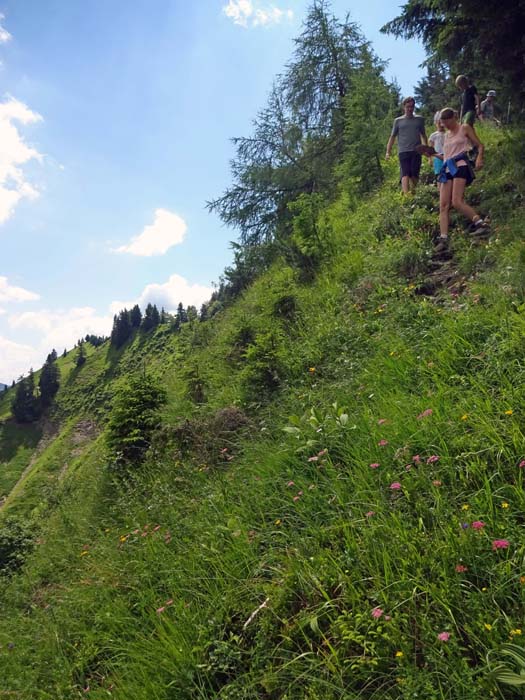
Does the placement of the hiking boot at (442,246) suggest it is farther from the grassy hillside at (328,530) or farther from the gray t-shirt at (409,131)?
the gray t-shirt at (409,131)

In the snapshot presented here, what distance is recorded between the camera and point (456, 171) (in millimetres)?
6734

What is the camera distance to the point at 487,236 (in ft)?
20.7

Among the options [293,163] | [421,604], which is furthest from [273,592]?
[293,163]

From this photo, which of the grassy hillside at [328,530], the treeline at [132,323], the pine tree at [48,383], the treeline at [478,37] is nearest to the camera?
the grassy hillside at [328,530]

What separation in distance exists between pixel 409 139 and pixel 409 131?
169 mm

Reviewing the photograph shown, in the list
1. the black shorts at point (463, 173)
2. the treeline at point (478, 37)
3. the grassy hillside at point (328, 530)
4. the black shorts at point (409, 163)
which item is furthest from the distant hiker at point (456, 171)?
the black shorts at point (409, 163)

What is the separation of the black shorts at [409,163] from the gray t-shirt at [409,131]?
0.35 feet

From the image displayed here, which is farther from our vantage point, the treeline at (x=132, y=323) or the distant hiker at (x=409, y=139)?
the treeline at (x=132, y=323)

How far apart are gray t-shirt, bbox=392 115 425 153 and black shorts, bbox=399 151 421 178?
0.11 m

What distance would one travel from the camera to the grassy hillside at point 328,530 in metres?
1.94

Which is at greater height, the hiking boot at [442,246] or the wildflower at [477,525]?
the hiking boot at [442,246]

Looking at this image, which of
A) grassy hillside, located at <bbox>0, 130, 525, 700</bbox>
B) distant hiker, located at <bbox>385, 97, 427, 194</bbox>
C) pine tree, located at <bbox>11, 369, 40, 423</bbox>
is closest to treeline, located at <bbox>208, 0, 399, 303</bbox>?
distant hiker, located at <bbox>385, 97, 427, 194</bbox>

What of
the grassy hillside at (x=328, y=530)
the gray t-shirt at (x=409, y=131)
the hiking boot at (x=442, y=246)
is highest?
the gray t-shirt at (x=409, y=131)

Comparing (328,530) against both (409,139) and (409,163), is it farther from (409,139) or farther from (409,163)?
(409,139)
